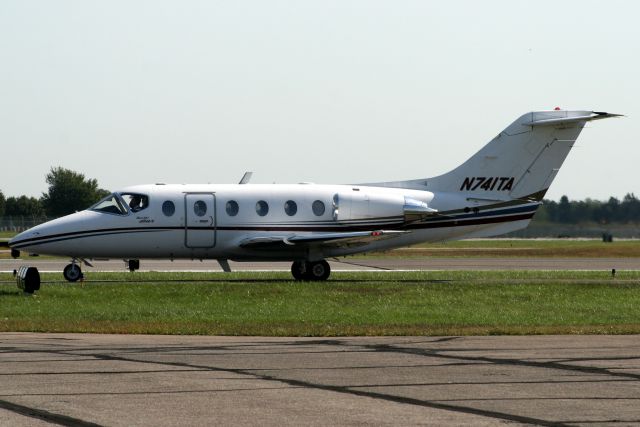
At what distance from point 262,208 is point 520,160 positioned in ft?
27.7

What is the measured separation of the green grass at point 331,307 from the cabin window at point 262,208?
2.15 meters

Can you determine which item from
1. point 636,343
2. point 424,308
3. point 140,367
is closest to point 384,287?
point 424,308

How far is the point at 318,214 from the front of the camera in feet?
125

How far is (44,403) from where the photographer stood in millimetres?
12609

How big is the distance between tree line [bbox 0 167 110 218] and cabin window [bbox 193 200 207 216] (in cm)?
7305

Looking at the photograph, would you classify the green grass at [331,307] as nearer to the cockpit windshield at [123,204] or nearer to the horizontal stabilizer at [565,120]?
the cockpit windshield at [123,204]

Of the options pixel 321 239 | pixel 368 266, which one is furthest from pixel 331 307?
pixel 368 266

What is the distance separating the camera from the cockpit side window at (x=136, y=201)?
37500 mm

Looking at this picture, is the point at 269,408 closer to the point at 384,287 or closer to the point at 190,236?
the point at 384,287

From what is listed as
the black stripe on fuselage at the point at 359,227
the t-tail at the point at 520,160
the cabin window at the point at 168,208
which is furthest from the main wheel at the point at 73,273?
the t-tail at the point at 520,160

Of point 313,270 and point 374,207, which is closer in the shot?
point 374,207

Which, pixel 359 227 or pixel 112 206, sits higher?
pixel 112 206

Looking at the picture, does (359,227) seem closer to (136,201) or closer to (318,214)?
(318,214)

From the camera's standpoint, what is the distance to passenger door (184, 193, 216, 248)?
37500mm
